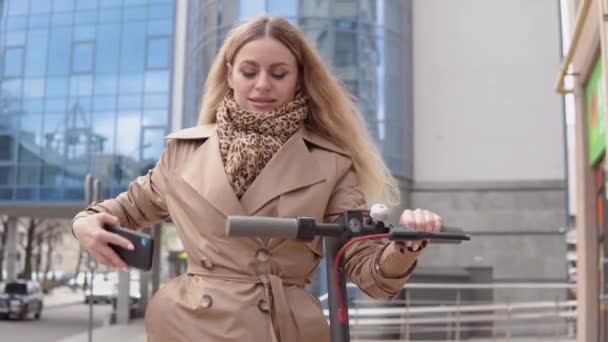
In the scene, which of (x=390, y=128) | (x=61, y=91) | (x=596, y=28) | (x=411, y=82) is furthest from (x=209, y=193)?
(x=61, y=91)

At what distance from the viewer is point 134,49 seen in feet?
82.9

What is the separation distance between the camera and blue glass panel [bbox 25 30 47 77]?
25.9 metres

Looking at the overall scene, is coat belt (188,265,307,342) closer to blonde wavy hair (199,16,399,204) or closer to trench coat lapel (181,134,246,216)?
trench coat lapel (181,134,246,216)

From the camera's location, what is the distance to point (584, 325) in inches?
220

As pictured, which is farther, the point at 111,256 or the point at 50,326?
the point at 50,326

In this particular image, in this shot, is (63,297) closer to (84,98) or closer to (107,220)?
(84,98)

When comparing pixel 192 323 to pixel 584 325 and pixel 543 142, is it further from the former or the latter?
pixel 543 142

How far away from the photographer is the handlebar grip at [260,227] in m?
1.29

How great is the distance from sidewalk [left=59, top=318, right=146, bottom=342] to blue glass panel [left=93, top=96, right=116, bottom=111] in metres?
7.67

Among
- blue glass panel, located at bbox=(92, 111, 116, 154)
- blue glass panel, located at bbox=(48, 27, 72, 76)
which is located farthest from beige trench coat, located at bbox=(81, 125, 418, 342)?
blue glass panel, located at bbox=(48, 27, 72, 76)

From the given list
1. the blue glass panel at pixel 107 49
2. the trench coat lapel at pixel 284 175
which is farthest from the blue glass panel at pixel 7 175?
the trench coat lapel at pixel 284 175

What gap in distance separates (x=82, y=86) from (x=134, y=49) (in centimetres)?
234

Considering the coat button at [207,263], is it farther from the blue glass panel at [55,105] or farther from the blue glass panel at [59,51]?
the blue glass panel at [59,51]

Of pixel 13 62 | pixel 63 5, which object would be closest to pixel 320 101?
pixel 63 5
